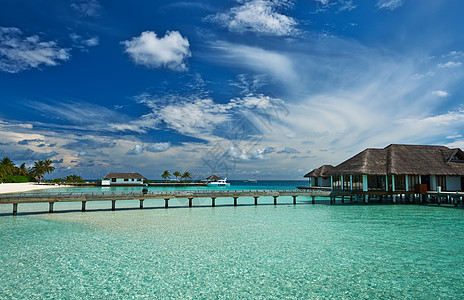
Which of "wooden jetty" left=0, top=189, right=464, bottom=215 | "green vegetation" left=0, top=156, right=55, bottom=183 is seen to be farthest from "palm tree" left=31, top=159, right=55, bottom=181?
"wooden jetty" left=0, top=189, right=464, bottom=215

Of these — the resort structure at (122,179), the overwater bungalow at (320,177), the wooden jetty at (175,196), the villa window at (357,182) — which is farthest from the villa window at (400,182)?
the resort structure at (122,179)

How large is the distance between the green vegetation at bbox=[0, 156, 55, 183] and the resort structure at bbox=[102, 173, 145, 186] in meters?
22.4

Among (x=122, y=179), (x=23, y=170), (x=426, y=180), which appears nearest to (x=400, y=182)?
(x=426, y=180)

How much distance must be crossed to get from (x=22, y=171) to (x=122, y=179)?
3182 centimetres

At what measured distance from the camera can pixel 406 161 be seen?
32.3 metres

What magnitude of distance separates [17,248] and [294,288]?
1185cm

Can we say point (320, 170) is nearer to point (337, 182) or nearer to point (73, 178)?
point (337, 182)

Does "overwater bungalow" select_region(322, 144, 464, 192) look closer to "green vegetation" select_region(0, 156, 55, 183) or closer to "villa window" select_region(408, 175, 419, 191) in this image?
"villa window" select_region(408, 175, 419, 191)

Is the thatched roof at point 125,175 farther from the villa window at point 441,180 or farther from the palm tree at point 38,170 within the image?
the villa window at point 441,180

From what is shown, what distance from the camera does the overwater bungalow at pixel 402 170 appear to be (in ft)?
102

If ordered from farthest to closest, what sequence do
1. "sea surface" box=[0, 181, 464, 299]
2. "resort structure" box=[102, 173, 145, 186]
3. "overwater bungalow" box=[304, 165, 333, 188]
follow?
"resort structure" box=[102, 173, 145, 186] → "overwater bungalow" box=[304, 165, 333, 188] → "sea surface" box=[0, 181, 464, 299]

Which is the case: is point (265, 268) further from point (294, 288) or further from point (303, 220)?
point (303, 220)

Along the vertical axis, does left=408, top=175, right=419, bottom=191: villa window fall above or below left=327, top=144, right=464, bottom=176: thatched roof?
below

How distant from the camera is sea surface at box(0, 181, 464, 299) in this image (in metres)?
8.14
